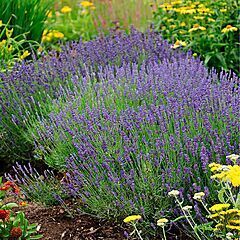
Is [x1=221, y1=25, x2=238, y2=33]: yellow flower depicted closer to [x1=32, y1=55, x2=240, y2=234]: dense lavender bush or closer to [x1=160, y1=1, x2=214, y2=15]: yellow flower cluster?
[x1=160, y1=1, x2=214, y2=15]: yellow flower cluster

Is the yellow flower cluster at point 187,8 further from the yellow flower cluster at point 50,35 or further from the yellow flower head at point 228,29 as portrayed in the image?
the yellow flower cluster at point 50,35

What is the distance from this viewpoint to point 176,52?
5723 millimetres

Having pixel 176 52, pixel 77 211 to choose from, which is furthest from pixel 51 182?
pixel 176 52

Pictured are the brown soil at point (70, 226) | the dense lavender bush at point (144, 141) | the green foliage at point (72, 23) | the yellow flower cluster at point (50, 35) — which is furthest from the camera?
the green foliage at point (72, 23)

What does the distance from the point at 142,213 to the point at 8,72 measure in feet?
7.39

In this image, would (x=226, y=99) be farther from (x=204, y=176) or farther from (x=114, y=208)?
(x=114, y=208)

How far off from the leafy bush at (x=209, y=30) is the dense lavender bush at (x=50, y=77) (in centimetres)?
42

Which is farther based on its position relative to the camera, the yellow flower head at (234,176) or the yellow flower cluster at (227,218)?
the yellow flower cluster at (227,218)

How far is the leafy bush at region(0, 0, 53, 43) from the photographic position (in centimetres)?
638

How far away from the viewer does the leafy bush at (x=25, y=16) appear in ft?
20.9

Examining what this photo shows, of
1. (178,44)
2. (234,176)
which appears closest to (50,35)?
(178,44)

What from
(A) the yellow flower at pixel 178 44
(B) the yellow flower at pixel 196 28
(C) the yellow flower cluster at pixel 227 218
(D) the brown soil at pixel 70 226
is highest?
(B) the yellow flower at pixel 196 28

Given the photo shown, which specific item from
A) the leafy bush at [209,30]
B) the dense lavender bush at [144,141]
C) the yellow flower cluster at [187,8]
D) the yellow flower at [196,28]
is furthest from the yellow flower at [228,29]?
the dense lavender bush at [144,141]

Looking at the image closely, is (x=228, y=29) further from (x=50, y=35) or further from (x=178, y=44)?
(x=50, y=35)
